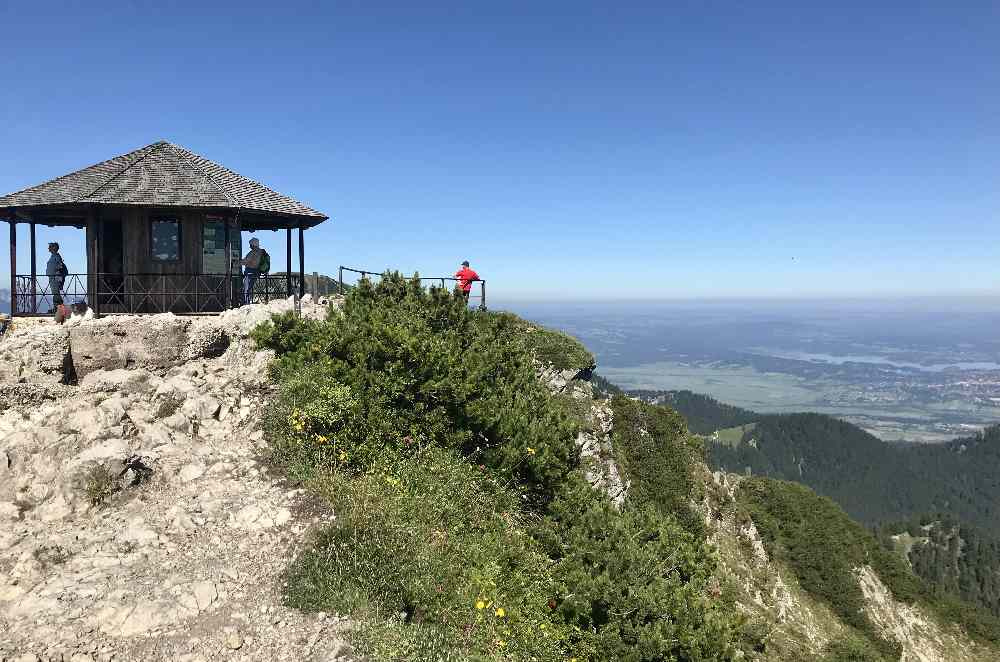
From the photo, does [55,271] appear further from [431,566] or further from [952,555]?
[952,555]

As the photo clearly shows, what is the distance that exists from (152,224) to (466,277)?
1137cm

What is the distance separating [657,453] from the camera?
2877 cm

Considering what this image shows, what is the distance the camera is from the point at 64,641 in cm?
578

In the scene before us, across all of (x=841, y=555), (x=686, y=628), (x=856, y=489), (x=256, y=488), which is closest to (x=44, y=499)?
(x=256, y=488)

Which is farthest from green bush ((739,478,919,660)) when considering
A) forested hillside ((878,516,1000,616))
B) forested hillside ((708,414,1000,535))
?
forested hillside ((708,414,1000,535))

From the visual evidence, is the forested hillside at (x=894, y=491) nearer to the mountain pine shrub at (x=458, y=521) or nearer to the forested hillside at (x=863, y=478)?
the forested hillside at (x=863, y=478)

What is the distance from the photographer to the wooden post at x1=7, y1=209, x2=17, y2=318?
18.0 m

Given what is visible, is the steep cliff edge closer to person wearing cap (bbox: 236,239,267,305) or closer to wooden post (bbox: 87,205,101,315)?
wooden post (bbox: 87,205,101,315)

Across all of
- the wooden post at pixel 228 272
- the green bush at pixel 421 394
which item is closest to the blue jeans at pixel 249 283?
the wooden post at pixel 228 272

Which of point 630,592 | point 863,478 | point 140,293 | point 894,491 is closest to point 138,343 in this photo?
point 140,293

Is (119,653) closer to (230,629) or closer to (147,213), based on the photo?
(230,629)

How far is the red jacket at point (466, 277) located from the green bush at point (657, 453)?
11.9m

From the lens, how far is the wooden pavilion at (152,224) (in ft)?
58.7

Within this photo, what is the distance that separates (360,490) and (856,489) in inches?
8251
